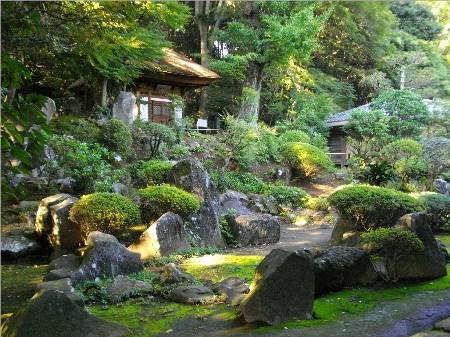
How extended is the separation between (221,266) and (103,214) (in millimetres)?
2389

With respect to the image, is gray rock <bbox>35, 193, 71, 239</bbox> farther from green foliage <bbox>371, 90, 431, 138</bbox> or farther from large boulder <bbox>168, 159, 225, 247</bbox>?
green foliage <bbox>371, 90, 431, 138</bbox>

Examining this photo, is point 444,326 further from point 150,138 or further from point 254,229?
point 150,138

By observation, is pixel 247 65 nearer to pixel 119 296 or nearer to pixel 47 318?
pixel 119 296

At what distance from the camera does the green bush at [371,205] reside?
8898 millimetres

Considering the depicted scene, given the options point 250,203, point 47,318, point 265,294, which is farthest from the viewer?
point 250,203

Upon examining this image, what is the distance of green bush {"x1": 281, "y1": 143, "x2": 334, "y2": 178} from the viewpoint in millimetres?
19016

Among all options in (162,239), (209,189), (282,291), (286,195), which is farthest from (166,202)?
(286,195)

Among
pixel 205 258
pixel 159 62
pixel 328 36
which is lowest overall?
pixel 205 258

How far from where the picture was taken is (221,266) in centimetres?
768

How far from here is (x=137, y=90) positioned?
21047 millimetres

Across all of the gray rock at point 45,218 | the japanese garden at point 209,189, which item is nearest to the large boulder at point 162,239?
the japanese garden at point 209,189

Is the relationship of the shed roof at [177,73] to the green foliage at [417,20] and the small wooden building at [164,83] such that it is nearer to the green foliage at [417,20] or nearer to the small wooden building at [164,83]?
A: the small wooden building at [164,83]

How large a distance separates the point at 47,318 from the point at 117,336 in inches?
26.9

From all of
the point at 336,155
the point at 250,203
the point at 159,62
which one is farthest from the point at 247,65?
the point at 250,203
